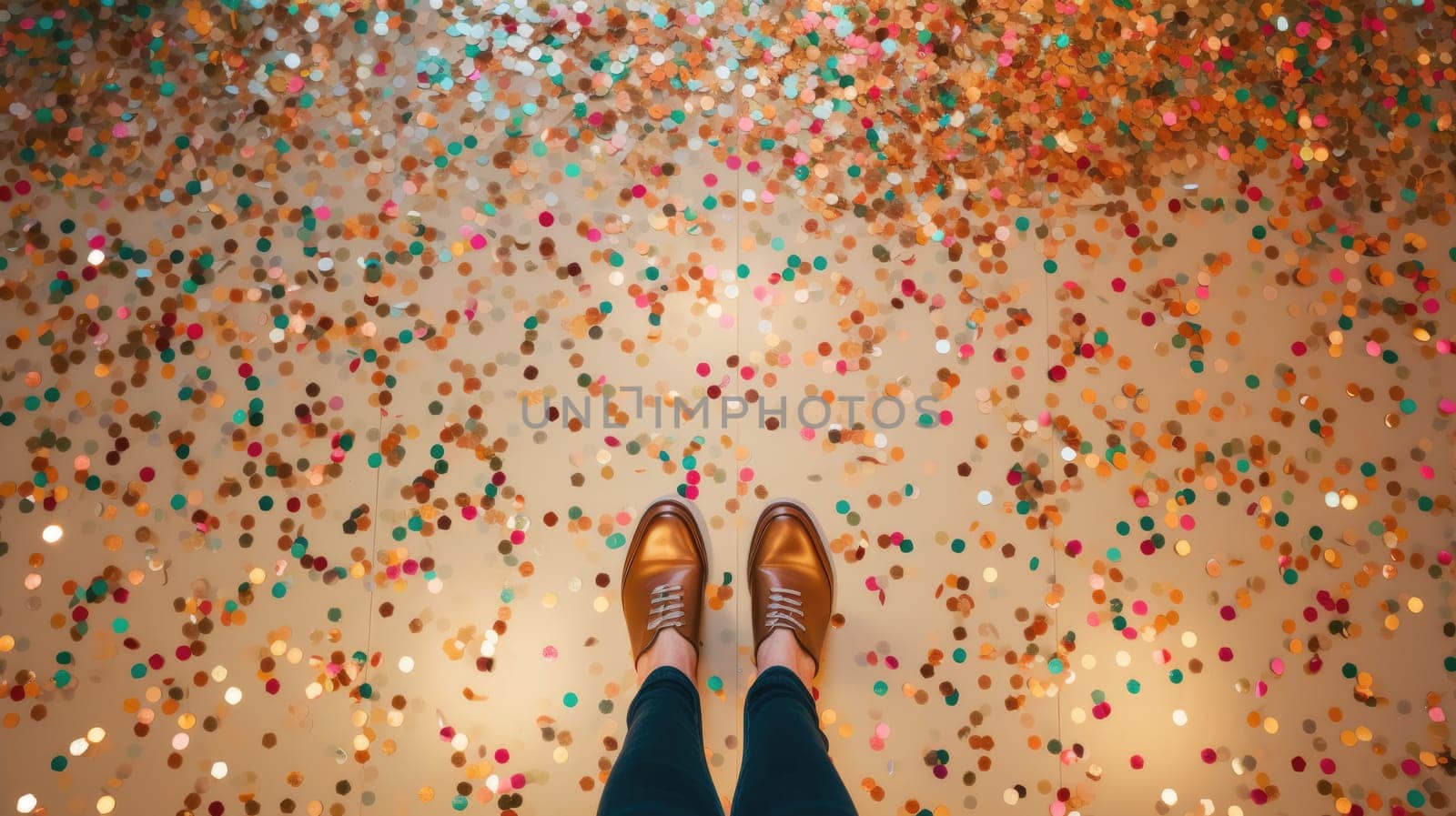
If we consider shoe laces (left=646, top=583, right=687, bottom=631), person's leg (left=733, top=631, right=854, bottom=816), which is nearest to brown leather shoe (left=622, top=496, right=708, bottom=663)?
shoe laces (left=646, top=583, right=687, bottom=631)

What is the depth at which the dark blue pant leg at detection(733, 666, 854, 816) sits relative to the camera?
3.07 feet

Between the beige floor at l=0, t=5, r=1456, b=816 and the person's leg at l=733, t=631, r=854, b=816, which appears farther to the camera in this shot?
the beige floor at l=0, t=5, r=1456, b=816

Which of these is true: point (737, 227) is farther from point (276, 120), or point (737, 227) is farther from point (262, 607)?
point (262, 607)

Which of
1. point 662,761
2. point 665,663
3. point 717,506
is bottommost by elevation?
point 665,663

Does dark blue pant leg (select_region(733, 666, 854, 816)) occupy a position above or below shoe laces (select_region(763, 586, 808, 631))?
above

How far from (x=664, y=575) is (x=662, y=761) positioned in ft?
1.38

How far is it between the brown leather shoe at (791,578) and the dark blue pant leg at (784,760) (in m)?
0.17

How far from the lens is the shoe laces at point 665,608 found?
4.49 ft

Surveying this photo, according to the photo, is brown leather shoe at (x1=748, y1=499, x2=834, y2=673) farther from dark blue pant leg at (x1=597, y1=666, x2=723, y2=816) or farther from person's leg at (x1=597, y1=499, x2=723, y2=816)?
dark blue pant leg at (x1=597, y1=666, x2=723, y2=816)

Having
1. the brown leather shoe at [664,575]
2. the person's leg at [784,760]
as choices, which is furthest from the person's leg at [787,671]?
the brown leather shoe at [664,575]

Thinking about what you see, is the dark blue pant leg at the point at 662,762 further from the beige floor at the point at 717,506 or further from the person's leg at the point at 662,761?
the beige floor at the point at 717,506

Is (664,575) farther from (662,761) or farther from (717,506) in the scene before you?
(662,761)

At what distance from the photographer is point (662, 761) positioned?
100cm

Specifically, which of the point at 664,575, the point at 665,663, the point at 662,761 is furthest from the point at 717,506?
the point at 662,761
